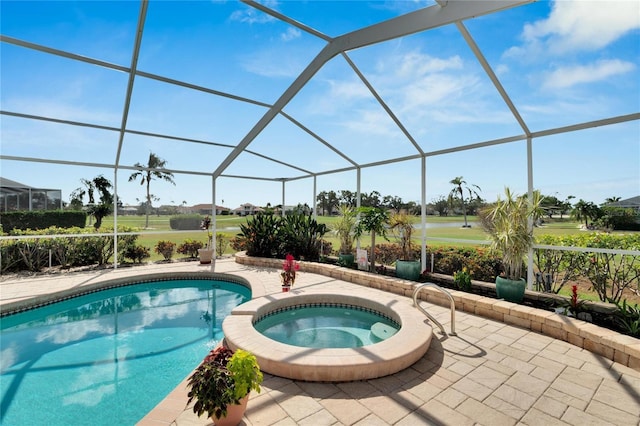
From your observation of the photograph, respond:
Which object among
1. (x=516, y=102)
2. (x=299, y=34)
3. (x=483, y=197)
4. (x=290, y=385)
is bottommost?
(x=290, y=385)

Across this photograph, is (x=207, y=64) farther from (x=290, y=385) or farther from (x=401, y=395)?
(x=401, y=395)

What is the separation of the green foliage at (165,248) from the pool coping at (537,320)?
25.5 ft

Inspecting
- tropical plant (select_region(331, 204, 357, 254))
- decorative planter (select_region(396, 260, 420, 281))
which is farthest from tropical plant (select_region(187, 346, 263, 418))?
tropical plant (select_region(331, 204, 357, 254))

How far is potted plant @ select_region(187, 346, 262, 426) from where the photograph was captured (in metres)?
2.42

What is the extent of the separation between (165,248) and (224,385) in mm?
10785

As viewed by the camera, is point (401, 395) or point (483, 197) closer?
point (401, 395)

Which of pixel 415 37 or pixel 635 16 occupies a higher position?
pixel 415 37

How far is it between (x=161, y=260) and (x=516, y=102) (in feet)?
41.5

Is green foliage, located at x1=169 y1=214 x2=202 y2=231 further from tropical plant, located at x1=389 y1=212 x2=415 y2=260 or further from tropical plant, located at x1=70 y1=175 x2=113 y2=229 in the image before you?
tropical plant, located at x1=389 y1=212 x2=415 y2=260

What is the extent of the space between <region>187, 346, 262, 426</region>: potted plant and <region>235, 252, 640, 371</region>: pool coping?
15.6 feet

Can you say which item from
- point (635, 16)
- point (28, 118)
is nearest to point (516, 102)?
point (635, 16)

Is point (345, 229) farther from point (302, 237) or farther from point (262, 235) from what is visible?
point (262, 235)

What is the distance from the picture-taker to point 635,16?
3.91 m

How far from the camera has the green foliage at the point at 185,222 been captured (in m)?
11.6
